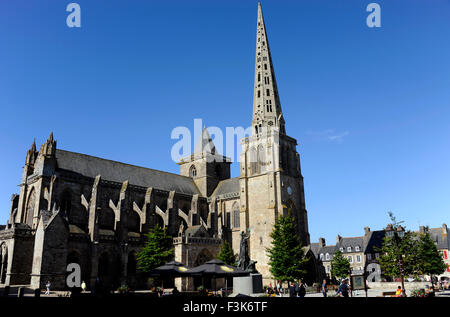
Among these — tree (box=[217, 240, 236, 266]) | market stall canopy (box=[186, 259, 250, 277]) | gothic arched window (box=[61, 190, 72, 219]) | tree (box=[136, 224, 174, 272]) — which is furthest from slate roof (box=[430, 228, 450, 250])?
gothic arched window (box=[61, 190, 72, 219])

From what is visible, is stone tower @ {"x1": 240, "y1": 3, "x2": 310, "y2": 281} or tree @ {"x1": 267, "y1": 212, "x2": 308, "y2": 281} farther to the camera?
stone tower @ {"x1": 240, "y1": 3, "x2": 310, "y2": 281}

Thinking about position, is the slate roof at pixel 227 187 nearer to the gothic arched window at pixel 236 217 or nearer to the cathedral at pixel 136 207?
the cathedral at pixel 136 207

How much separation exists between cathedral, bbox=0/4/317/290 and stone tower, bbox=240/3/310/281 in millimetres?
147

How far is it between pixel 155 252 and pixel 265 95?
2965cm

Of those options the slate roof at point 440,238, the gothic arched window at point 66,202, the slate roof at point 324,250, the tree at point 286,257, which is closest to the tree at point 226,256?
the tree at point 286,257

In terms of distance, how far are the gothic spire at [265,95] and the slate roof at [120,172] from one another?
15652mm

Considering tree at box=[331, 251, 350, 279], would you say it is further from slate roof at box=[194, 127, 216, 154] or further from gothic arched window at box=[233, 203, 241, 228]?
slate roof at box=[194, 127, 216, 154]

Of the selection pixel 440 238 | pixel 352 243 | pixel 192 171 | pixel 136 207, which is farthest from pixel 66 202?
pixel 440 238

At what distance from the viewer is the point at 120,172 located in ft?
173

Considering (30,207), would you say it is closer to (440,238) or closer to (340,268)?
(340,268)

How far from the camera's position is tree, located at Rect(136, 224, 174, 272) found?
40.2 meters

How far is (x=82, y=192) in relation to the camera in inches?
1809

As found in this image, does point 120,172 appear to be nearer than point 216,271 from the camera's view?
No

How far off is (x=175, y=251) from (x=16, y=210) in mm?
22310
